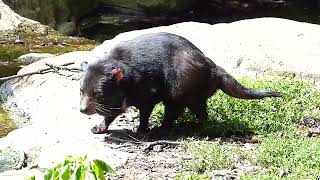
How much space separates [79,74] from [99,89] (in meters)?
2.46

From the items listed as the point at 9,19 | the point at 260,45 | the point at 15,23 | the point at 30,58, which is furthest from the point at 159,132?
the point at 9,19

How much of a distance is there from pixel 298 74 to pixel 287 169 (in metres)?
3.15

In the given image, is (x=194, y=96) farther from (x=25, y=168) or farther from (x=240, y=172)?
(x=25, y=168)

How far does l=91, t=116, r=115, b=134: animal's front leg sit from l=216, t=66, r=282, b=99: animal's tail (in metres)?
1.16

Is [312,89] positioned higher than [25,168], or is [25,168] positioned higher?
[312,89]

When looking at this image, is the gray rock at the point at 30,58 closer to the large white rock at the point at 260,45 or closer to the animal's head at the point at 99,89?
the large white rock at the point at 260,45

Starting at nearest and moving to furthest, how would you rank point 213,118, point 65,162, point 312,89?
point 65,162, point 213,118, point 312,89

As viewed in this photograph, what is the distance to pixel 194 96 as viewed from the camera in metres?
5.94

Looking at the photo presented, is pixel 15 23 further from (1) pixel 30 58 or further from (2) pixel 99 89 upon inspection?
(2) pixel 99 89

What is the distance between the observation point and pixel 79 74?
321 inches

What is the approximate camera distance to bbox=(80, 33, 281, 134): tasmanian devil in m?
5.77

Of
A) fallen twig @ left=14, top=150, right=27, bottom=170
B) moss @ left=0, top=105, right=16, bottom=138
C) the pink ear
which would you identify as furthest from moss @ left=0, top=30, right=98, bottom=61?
the pink ear

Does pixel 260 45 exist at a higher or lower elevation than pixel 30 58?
higher

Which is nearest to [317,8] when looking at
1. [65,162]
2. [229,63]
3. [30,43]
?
[30,43]
